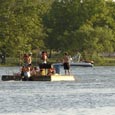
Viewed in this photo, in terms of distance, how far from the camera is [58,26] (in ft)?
394

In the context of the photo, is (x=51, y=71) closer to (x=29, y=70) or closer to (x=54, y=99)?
(x=29, y=70)

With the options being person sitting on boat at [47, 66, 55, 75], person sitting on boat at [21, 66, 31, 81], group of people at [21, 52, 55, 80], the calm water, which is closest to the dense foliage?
person sitting on boat at [47, 66, 55, 75]

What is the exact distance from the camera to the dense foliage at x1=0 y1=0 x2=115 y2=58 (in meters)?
113

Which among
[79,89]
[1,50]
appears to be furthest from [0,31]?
[79,89]

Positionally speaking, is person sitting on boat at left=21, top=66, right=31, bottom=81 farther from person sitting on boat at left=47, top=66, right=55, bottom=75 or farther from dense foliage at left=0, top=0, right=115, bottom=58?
dense foliage at left=0, top=0, right=115, bottom=58

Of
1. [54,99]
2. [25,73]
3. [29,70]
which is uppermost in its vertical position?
[29,70]

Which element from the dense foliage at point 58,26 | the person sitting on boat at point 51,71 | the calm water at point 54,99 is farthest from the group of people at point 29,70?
the dense foliage at point 58,26

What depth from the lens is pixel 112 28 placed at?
119750 mm

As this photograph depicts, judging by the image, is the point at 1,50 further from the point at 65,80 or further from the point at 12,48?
the point at 65,80

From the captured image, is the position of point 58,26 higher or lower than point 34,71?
higher

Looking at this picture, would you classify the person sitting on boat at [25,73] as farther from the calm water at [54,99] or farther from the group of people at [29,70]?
the calm water at [54,99]

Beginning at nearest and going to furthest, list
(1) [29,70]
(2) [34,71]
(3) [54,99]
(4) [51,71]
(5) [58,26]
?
1. (3) [54,99]
2. (1) [29,70]
3. (4) [51,71]
4. (2) [34,71]
5. (5) [58,26]

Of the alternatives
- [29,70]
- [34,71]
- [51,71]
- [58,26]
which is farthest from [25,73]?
[58,26]

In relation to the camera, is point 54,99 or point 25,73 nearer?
point 54,99
